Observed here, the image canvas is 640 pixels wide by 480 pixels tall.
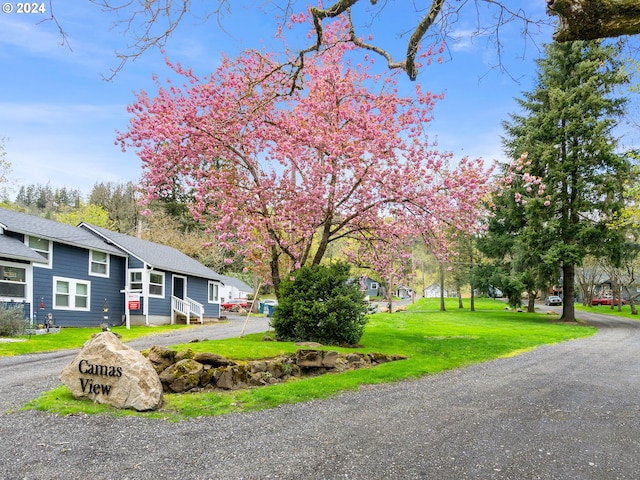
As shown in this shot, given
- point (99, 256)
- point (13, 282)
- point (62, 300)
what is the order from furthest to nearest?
1. point (99, 256)
2. point (62, 300)
3. point (13, 282)

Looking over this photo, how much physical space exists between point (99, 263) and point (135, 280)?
262 cm

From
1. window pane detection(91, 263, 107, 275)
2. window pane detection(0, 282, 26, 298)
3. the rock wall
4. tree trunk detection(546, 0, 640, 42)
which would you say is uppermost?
tree trunk detection(546, 0, 640, 42)

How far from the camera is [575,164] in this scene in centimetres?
2709

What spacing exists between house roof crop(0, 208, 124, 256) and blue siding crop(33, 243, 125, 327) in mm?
451

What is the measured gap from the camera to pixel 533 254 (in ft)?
94.5

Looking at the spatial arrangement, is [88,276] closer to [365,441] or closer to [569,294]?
[365,441]

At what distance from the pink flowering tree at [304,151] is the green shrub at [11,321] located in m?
7.35

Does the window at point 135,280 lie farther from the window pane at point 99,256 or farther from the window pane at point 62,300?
the window pane at point 62,300

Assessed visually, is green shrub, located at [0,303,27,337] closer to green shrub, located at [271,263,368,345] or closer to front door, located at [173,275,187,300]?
green shrub, located at [271,263,368,345]

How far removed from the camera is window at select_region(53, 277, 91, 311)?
20.8 m

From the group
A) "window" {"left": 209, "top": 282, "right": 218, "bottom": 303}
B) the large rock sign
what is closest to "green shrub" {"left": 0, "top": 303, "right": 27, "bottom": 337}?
the large rock sign

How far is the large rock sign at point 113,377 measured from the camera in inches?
266

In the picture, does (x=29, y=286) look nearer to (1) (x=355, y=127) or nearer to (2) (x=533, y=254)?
(1) (x=355, y=127)

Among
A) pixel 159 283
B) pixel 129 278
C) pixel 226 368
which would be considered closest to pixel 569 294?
pixel 159 283
